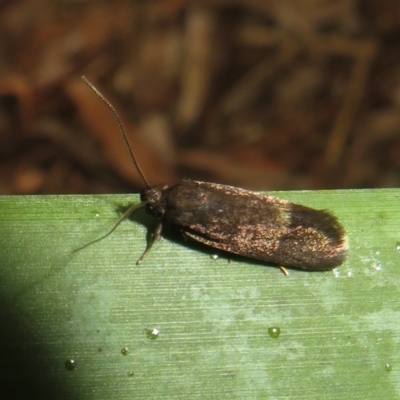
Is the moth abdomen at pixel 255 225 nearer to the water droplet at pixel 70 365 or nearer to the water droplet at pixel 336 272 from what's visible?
the water droplet at pixel 336 272

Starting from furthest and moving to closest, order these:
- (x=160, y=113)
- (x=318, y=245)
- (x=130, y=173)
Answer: (x=160, y=113), (x=130, y=173), (x=318, y=245)

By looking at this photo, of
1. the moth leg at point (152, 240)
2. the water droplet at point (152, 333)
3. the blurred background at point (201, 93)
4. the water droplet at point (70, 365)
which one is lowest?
the blurred background at point (201, 93)

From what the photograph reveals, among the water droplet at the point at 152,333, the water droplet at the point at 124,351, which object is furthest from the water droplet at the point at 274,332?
the water droplet at the point at 124,351

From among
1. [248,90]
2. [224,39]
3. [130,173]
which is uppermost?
[224,39]

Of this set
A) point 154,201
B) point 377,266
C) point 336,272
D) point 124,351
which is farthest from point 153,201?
point 377,266

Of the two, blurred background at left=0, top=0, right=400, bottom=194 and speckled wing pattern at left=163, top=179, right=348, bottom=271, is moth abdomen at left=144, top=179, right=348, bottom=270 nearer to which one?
speckled wing pattern at left=163, top=179, right=348, bottom=271

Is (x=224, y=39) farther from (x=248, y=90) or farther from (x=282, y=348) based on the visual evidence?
(x=282, y=348)

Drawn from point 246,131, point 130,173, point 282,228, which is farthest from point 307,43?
point 282,228
